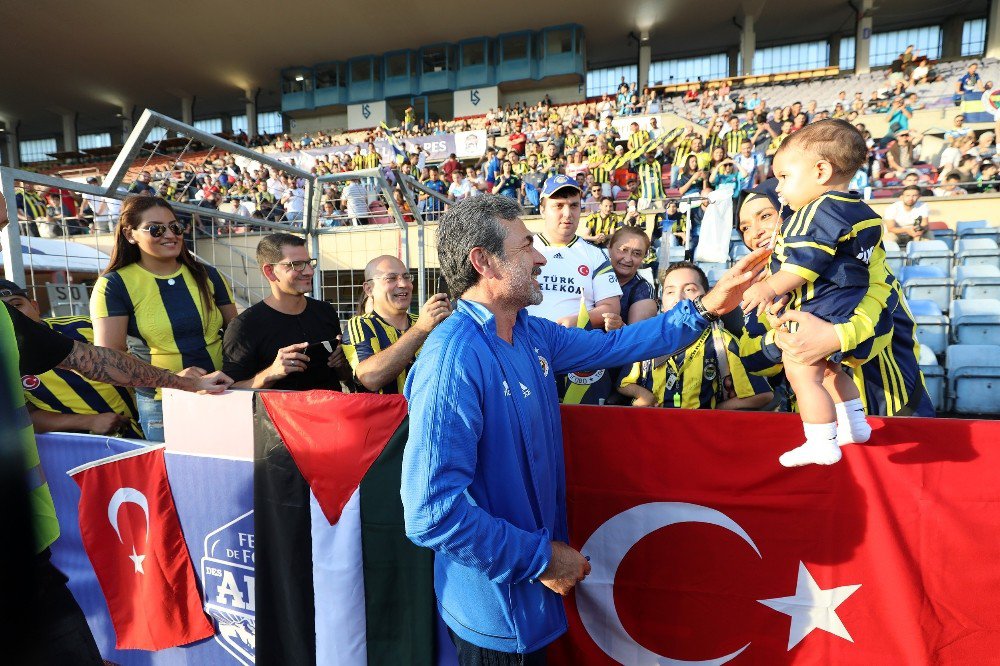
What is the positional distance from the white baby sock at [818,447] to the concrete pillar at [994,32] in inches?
1199

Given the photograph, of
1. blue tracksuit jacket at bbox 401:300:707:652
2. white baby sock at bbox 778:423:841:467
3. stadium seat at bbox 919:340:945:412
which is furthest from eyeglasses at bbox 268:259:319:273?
stadium seat at bbox 919:340:945:412

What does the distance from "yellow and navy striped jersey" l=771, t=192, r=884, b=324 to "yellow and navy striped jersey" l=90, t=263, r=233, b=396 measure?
3014 mm

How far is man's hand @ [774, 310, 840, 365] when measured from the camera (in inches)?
62.7

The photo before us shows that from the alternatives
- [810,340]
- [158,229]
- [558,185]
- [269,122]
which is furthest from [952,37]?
[269,122]

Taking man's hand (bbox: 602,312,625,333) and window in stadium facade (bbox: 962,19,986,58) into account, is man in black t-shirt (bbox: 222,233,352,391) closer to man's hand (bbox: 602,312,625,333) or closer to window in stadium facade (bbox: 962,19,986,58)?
man's hand (bbox: 602,312,625,333)

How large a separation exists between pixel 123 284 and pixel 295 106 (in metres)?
33.4

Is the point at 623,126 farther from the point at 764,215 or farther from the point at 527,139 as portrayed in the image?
the point at 764,215

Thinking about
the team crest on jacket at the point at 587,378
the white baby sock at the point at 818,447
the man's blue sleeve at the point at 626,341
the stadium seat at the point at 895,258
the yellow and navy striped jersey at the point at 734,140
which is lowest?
the team crest on jacket at the point at 587,378

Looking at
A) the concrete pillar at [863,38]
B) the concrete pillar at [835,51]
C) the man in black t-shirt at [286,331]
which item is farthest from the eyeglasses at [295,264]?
the concrete pillar at [835,51]

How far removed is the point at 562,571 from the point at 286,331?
2.18 m

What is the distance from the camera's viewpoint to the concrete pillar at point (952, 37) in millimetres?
24250

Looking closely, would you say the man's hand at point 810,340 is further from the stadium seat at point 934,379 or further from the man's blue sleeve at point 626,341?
the stadium seat at point 934,379

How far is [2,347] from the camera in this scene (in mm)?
1535

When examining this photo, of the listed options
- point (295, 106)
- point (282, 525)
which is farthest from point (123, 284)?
point (295, 106)
